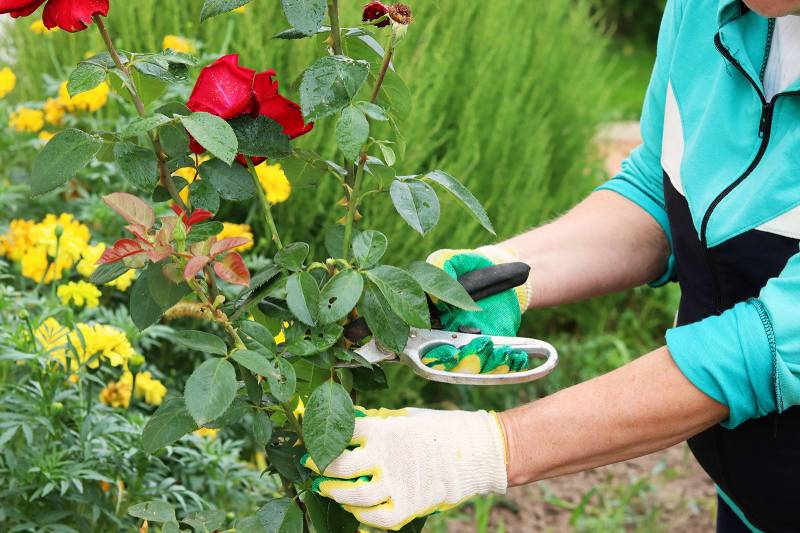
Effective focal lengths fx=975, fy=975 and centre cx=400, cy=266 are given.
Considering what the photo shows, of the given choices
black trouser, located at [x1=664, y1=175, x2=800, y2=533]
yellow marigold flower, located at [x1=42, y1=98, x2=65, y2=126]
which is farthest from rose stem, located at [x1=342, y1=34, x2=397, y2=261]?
yellow marigold flower, located at [x1=42, y1=98, x2=65, y2=126]

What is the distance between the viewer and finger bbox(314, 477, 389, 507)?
1.29m

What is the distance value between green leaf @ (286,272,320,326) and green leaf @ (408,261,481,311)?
0.14 m

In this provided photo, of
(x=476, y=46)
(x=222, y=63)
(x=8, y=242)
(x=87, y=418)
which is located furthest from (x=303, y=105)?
(x=476, y=46)

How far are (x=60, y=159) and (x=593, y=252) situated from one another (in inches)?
38.7

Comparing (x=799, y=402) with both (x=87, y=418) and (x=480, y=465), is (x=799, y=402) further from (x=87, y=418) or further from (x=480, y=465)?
(x=87, y=418)

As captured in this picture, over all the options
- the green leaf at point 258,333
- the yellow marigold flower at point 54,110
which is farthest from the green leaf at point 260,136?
the yellow marigold flower at point 54,110

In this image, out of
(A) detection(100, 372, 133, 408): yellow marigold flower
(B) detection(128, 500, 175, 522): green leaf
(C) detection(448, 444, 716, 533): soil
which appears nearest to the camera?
(B) detection(128, 500, 175, 522): green leaf

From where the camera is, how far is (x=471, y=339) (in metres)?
1.40

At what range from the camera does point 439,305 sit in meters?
1.50

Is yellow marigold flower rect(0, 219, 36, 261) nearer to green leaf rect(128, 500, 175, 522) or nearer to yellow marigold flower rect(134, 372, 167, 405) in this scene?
yellow marigold flower rect(134, 372, 167, 405)

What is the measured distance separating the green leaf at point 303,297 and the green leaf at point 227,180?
14 cm

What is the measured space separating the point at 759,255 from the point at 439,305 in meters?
0.47

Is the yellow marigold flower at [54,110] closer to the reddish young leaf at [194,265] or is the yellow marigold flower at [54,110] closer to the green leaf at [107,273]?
the green leaf at [107,273]

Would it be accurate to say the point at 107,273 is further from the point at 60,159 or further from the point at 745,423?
the point at 745,423
